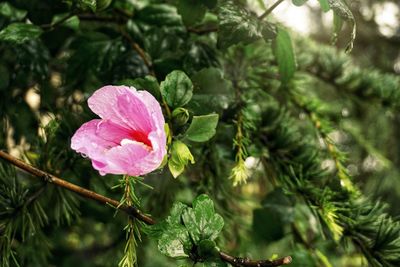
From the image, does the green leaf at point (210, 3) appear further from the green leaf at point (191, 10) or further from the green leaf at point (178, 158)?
the green leaf at point (178, 158)

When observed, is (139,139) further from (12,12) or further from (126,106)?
(12,12)

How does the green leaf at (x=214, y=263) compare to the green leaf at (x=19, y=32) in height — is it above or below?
below

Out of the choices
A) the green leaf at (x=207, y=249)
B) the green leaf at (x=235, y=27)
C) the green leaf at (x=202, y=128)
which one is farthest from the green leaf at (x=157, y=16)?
the green leaf at (x=207, y=249)

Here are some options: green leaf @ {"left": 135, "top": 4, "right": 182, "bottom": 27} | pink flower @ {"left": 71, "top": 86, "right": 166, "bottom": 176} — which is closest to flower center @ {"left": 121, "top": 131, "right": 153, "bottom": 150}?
pink flower @ {"left": 71, "top": 86, "right": 166, "bottom": 176}

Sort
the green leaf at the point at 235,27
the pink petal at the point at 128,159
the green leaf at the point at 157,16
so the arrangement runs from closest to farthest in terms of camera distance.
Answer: the pink petal at the point at 128,159, the green leaf at the point at 235,27, the green leaf at the point at 157,16

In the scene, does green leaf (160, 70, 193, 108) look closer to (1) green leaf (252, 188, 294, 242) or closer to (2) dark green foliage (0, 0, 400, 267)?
(2) dark green foliage (0, 0, 400, 267)

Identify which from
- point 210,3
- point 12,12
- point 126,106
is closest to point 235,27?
point 210,3
